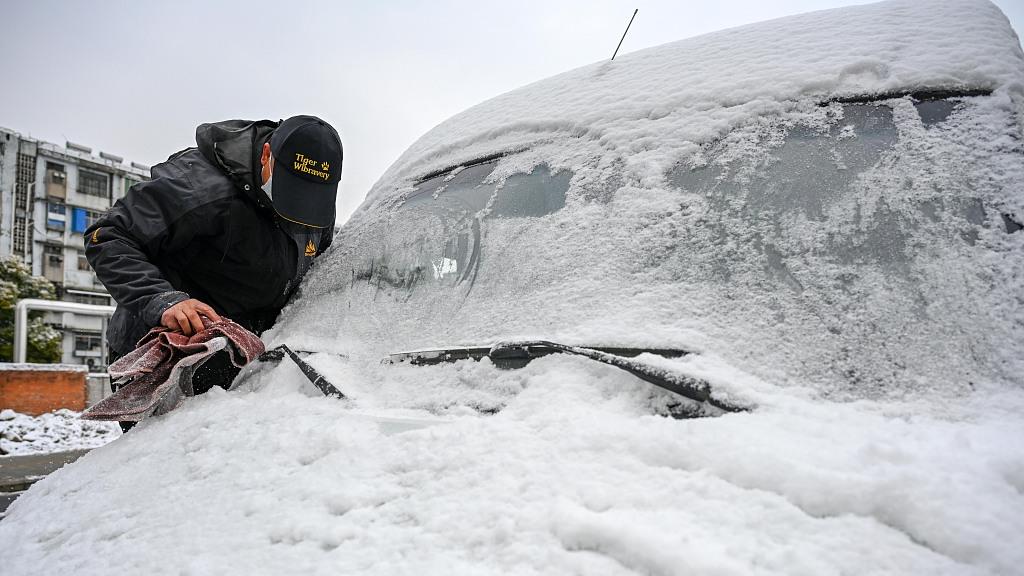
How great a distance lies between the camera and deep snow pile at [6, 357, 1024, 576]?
2.06 feet

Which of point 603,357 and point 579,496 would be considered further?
point 603,357

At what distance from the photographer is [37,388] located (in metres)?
7.72

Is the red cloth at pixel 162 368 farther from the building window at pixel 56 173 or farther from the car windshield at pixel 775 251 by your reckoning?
the building window at pixel 56 173

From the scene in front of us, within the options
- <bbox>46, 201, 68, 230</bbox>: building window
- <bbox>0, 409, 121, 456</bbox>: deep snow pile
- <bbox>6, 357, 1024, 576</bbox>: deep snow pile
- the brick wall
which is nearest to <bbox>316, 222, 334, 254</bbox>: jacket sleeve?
<bbox>6, 357, 1024, 576</bbox>: deep snow pile

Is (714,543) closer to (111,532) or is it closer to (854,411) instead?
(854,411)

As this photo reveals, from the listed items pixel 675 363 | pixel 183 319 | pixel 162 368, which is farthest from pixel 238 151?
pixel 675 363

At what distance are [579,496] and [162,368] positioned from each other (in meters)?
1.33

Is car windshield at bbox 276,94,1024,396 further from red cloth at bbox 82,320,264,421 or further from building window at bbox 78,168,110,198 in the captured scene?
building window at bbox 78,168,110,198

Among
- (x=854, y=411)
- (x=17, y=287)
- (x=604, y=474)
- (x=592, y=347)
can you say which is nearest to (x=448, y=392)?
(x=592, y=347)

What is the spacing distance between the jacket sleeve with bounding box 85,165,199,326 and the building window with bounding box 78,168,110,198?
35.0 m

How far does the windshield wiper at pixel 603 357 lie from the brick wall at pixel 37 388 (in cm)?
898

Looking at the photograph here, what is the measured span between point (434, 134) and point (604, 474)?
5.56 ft

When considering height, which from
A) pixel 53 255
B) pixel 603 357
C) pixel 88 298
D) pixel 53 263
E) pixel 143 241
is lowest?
pixel 88 298

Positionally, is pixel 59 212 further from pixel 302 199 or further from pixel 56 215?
pixel 302 199
